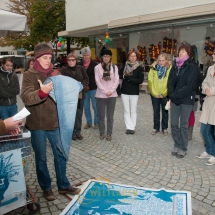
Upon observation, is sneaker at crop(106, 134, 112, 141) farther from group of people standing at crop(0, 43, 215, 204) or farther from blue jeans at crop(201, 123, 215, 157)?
blue jeans at crop(201, 123, 215, 157)

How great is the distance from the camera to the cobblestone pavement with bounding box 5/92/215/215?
3.45 meters

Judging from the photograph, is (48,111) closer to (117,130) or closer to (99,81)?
(99,81)

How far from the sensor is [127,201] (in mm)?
3271

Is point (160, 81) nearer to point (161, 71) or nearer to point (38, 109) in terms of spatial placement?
point (161, 71)

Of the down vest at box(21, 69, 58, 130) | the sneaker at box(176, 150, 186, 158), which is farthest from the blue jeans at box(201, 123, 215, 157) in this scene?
the down vest at box(21, 69, 58, 130)

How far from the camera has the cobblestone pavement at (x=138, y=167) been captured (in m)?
3.45

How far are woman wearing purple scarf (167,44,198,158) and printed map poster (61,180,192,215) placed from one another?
56.5 inches

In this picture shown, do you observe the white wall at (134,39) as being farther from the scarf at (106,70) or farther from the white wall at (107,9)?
the scarf at (106,70)

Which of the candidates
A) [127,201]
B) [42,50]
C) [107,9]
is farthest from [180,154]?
[107,9]

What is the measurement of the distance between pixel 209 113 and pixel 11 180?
3206 mm

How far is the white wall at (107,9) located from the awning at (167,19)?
0.58m

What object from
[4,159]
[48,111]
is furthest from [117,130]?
[4,159]

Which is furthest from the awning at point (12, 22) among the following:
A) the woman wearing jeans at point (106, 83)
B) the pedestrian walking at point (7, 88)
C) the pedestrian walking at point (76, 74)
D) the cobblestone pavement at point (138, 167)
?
the cobblestone pavement at point (138, 167)

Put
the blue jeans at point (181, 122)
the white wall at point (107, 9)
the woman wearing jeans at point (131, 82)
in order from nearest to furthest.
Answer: the blue jeans at point (181, 122) < the woman wearing jeans at point (131, 82) < the white wall at point (107, 9)
